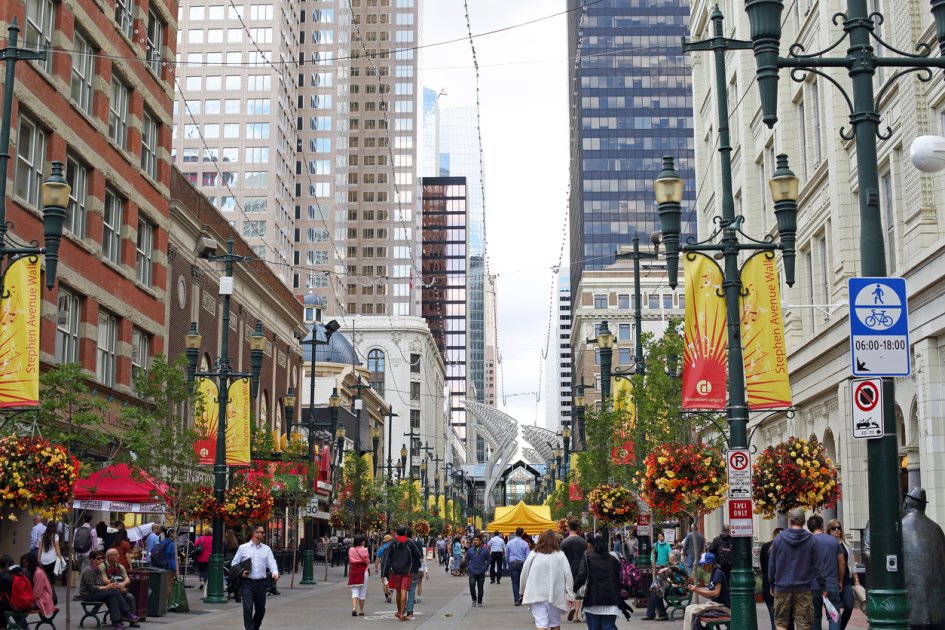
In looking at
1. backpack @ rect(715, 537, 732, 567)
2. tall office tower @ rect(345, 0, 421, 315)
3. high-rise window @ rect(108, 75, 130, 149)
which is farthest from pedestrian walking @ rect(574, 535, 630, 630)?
tall office tower @ rect(345, 0, 421, 315)

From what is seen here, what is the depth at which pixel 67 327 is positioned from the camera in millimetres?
32719

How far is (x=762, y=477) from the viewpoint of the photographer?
1869 cm

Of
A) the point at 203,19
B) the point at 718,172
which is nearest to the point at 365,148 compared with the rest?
the point at 203,19

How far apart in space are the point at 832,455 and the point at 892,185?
10.4 metres

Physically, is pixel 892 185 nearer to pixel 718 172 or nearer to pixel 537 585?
pixel 537 585

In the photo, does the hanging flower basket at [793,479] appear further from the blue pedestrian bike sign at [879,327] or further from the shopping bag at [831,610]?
the blue pedestrian bike sign at [879,327]

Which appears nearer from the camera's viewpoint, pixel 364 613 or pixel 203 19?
pixel 364 613

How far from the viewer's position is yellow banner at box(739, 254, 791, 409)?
60.7 feet

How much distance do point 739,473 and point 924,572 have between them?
177 inches

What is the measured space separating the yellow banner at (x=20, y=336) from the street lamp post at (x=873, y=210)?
1279cm

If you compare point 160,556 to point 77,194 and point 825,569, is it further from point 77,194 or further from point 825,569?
point 825,569

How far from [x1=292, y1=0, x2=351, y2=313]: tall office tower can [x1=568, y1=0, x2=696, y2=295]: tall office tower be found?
35588 millimetres

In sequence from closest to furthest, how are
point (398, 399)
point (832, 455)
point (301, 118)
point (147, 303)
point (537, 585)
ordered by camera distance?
point (537, 585) → point (832, 455) → point (147, 303) → point (301, 118) → point (398, 399)

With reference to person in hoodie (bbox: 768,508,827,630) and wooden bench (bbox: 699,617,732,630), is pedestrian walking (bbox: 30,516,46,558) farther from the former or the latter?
person in hoodie (bbox: 768,508,827,630)
